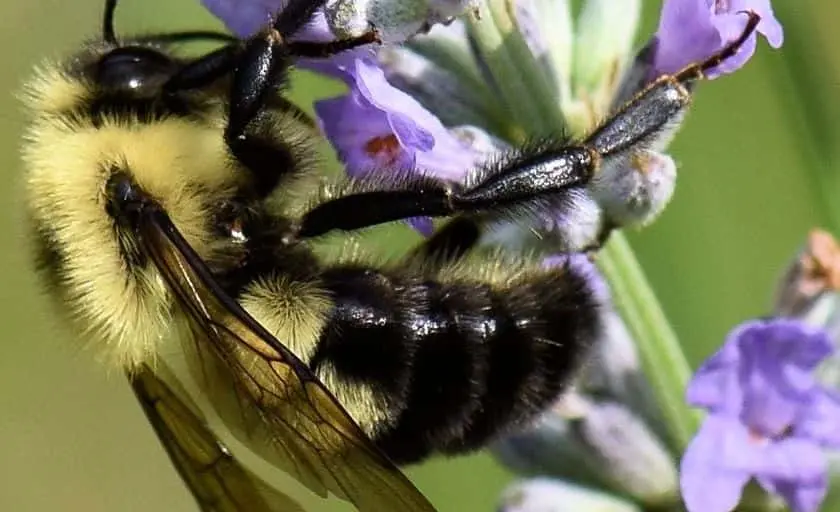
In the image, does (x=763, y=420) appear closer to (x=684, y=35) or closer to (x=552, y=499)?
(x=552, y=499)

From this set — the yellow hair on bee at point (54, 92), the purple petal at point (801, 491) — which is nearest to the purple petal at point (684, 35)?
the purple petal at point (801, 491)

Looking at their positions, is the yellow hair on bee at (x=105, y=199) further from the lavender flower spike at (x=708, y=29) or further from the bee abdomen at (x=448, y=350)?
the lavender flower spike at (x=708, y=29)

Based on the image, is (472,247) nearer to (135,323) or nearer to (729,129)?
(135,323)

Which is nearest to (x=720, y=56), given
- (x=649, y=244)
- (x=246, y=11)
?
(x=246, y=11)

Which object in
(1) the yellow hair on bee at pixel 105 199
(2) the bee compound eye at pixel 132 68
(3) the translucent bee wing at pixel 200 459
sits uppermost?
(2) the bee compound eye at pixel 132 68

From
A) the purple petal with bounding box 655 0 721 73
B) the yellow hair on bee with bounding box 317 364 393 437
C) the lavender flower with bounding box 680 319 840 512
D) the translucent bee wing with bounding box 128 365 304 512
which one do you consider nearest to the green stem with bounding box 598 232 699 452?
the lavender flower with bounding box 680 319 840 512
